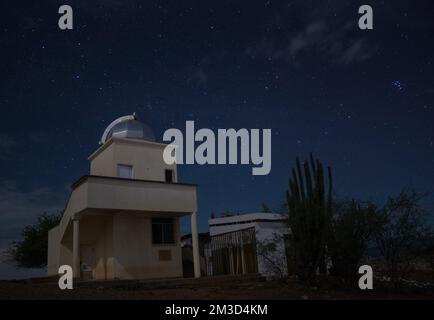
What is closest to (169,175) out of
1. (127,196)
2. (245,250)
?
(127,196)

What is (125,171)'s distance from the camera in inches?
793

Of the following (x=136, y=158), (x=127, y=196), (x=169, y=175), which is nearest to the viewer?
(x=127, y=196)

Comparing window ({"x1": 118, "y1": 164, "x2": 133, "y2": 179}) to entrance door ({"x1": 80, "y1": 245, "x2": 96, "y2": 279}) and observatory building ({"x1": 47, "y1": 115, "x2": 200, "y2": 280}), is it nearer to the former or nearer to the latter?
observatory building ({"x1": 47, "y1": 115, "x2": 200, "y2": 280})

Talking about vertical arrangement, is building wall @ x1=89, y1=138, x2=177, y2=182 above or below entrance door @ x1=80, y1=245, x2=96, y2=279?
above

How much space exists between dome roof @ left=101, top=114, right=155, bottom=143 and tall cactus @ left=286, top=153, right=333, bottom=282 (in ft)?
33.1

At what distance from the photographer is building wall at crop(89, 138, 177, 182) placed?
65.9 feet

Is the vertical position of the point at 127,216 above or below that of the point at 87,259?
above

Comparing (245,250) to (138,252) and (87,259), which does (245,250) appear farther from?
(87,259)

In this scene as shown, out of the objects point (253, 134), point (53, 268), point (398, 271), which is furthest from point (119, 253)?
point (398, 271)

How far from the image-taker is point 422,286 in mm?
14000

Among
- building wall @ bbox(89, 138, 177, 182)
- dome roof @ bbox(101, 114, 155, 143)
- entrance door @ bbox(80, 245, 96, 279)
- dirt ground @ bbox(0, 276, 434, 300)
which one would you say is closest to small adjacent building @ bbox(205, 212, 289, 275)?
dirt ground @ bbox(0, 276, 434, 300)

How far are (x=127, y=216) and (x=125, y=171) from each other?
7.15 feet

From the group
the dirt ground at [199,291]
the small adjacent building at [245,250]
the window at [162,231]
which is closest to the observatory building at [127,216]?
the window at [162,231]

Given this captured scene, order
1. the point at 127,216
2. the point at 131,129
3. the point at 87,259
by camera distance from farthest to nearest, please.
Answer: the point at 131,129, the point at 87,259, the point at 127,216
